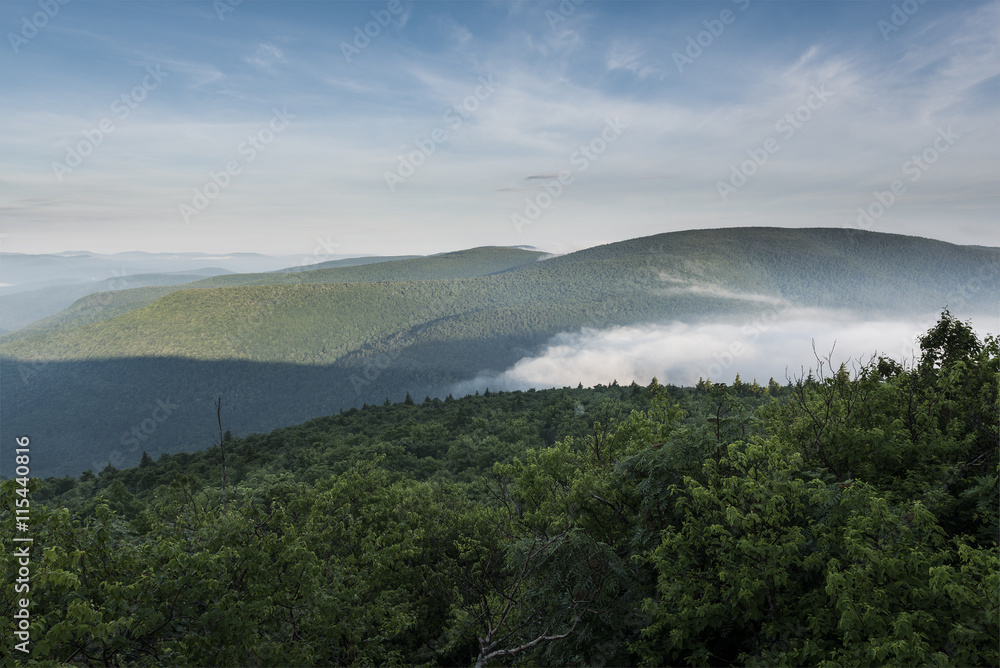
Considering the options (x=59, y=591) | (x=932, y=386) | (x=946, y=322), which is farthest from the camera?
(x=946, y=322)

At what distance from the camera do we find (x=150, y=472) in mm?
84750

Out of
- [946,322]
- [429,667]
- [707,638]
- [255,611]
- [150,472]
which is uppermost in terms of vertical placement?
[946,322]

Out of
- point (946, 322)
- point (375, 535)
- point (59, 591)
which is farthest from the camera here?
point (375, 535)

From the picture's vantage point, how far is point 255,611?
1034 centimetres

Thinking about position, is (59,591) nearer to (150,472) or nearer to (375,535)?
(375,535)

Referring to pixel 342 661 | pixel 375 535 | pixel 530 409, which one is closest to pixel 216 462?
pixel 530 409

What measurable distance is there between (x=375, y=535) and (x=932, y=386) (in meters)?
21.8

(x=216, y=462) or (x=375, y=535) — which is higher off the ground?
(x=375, y=535)

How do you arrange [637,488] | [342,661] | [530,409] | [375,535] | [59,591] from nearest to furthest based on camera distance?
[59,591], [637,488], [342,661], [375,535], [530,409]

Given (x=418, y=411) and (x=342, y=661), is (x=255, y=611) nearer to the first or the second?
(x=342, y=661)

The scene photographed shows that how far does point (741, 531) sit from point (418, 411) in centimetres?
12057

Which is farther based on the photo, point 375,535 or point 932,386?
point 375,535

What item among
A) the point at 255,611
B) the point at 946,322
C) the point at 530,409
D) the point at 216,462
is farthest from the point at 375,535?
the point at 530,409

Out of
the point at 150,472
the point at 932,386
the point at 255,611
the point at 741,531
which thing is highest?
the point at 932,386
